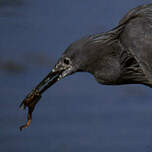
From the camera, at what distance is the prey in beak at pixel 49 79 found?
299cm

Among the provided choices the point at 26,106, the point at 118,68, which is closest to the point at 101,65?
the point at 118,68

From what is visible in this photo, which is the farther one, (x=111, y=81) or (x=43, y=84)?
(x=43, y=84)

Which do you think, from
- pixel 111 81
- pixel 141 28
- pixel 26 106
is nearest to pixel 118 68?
pixel 111 81

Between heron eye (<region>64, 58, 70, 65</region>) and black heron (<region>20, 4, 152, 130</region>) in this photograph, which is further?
heron eye (<region>64, 58, 70, 65</region>)

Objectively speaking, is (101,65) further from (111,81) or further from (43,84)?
(43,84)

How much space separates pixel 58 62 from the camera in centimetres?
301

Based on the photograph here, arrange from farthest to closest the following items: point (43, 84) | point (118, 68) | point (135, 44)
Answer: point (43, 84) → point (118, 68) → point (135, 44)

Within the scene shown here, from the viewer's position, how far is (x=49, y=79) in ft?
10.1

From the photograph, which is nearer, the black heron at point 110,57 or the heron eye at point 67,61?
the black heron at point 110,57

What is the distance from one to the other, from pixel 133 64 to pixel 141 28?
0.84 ft

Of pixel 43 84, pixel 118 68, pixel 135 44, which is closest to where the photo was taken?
pixel 135 44

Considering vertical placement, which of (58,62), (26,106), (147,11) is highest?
(147,11)

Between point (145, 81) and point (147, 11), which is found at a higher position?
point (147, 11)

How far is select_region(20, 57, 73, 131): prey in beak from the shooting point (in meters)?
2.99
